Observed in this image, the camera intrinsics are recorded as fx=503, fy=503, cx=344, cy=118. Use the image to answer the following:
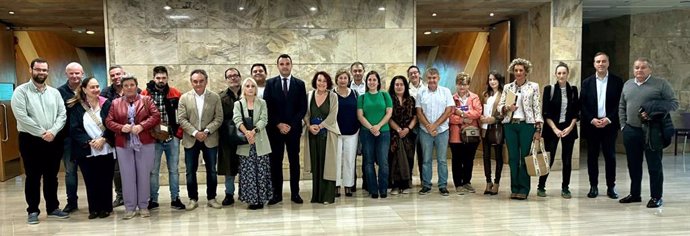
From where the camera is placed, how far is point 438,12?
8.97m

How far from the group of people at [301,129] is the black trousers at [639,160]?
0.01m

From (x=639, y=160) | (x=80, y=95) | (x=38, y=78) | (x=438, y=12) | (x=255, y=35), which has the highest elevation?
(x=438, y=12)

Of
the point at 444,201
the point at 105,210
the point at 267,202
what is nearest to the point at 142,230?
the point at 105,210

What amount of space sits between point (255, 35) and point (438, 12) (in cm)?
354

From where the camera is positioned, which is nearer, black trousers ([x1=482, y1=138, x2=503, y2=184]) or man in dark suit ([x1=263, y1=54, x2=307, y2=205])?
man in dark suit ([x1=263, y1=54, x2=307, y2=205])

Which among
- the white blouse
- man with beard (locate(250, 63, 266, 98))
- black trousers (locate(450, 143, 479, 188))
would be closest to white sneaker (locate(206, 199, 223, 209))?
the white blouse

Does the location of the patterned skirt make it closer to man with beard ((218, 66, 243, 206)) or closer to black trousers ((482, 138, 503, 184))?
man with beard ((218, 66, 243, 206))

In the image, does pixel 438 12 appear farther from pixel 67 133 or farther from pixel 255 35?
pixel 67 133

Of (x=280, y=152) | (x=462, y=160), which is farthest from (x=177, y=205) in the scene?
(x=462, y=160)

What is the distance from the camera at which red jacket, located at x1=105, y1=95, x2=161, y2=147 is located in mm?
4816

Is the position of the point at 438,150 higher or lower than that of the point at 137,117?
lower

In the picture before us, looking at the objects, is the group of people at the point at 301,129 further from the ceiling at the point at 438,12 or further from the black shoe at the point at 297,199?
the ceiling at the point at 438,12

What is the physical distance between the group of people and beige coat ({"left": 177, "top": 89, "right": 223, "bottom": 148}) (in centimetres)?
1

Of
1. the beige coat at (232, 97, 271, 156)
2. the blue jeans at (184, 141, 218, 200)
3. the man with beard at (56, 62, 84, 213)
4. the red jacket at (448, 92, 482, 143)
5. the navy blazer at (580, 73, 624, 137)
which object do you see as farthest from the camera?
the red jacket at (448, 92, 482, 143)
